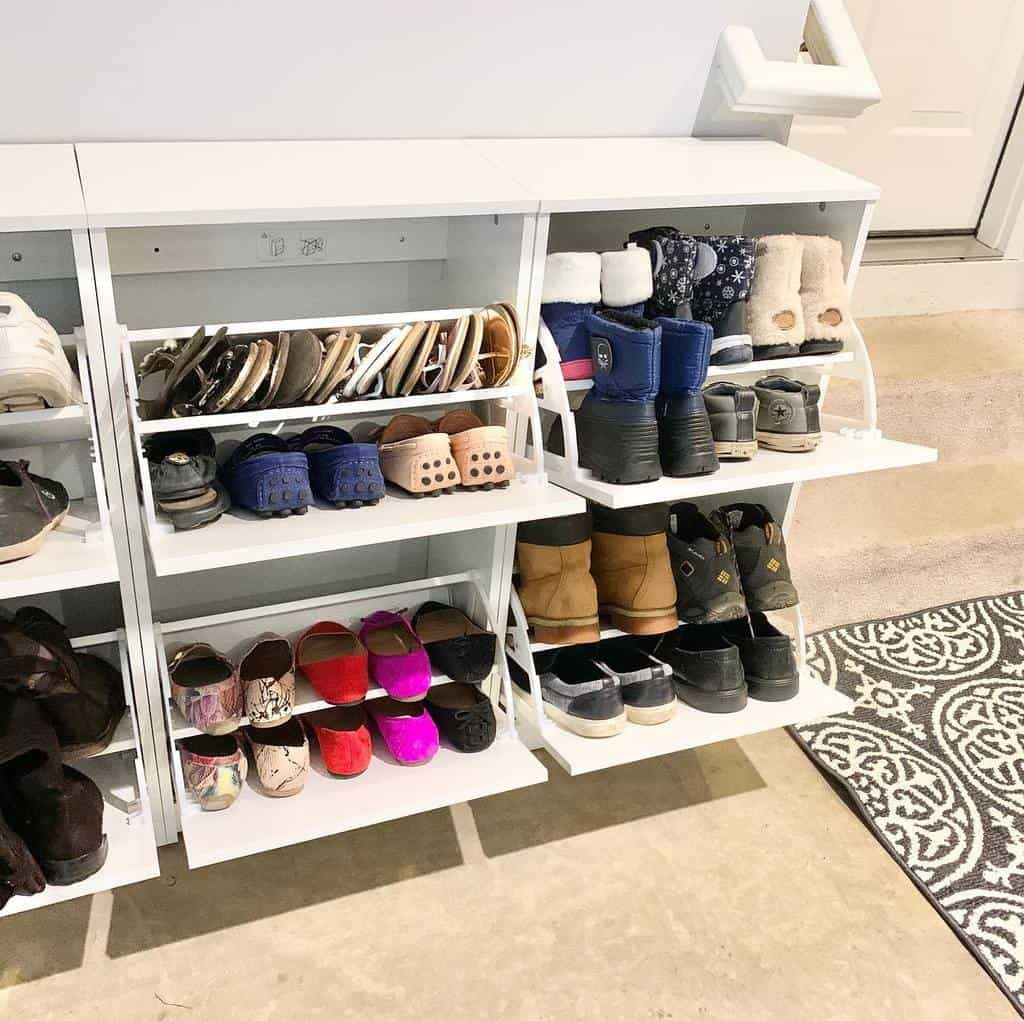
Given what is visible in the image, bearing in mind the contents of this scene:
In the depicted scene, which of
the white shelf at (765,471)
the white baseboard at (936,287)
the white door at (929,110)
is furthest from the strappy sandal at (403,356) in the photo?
the white baseboard at (936,287)

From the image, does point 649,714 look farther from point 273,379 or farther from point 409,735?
point 273,379

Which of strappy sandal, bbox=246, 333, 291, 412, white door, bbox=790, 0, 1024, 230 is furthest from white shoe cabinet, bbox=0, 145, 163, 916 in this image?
white door, bbox=790, 0, 1024, 230

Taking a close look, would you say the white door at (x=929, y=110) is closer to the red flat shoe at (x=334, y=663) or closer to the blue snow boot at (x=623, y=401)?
the blue snow boot at (x=623, y=401)

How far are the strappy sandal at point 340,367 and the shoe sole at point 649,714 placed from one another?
0.87 meters

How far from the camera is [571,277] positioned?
61.2 inches

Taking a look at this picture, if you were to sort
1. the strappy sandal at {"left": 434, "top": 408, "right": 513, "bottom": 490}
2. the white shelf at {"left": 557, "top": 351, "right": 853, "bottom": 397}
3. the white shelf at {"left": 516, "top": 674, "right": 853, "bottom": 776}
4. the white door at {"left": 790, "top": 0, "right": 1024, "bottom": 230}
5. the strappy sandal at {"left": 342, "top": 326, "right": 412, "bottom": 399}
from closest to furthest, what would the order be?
1. the strappy sandal at {"left": 342, "top": 326, "right": 412, "bottom": 399}
2. the strappy sandal at {"left": 434, "top": 408, "right": 513, "bottom": 490}
3. the white shelf at {"left": 557, "top": 351, "right": 853, "bottom": 397}
4. the white shelf at {"left": 516, "top": 674, "right": 853, "bottom": 776}
5. the white door at {"left": 790, "top": 0, "right": 1024, "bottom": 230}

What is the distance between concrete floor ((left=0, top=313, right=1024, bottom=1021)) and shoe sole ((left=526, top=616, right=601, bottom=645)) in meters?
0.40

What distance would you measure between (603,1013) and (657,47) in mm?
1664

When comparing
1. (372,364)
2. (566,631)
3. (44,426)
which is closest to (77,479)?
(44,426)

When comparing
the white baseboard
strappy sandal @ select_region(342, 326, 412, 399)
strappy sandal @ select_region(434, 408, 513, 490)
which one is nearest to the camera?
strappy sandal @ select_region(342, 326, 412, 399)

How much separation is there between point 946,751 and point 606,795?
2.72 ft

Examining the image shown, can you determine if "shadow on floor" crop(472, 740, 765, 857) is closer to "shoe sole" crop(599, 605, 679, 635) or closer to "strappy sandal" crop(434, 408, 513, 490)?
"shoe sole" crop(599, 605, 679, 635)

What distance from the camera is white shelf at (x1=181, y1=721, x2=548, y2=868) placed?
153 cm

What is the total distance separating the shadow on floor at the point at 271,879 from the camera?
1.65 meters
